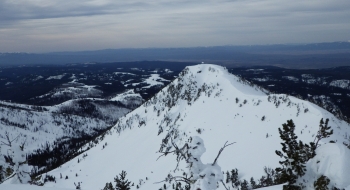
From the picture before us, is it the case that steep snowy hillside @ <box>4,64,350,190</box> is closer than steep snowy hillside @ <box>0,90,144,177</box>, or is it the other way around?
steep snowy hillside @ <box>4,64,350,190</box>

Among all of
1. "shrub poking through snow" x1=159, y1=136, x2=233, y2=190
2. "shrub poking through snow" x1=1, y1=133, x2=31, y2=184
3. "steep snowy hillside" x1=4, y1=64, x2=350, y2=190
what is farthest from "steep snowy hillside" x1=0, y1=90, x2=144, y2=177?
"shrub poking through snow" x1=159, y1=136, x2=233, y2=190

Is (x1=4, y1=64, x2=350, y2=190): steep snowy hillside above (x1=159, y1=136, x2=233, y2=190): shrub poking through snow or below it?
below

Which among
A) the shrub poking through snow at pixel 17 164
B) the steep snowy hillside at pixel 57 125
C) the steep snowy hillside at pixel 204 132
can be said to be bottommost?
the steep snowy hillside at pixel 57 125

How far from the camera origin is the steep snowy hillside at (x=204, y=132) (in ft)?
91.4

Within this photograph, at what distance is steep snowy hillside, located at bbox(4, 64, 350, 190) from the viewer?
91.4 feet

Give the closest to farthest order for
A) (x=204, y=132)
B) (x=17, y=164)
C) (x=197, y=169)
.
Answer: (x=197, y=169)
(x=17, y=164)
(x=204, y=132)

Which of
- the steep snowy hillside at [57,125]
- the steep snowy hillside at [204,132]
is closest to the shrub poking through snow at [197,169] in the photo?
the steep snowy hillside at [204,132]

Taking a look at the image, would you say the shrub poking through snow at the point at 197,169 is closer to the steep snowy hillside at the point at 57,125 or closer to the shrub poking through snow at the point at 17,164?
the shrub poking through snow at the point at 17,164

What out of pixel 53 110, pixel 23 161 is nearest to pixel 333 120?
pixel 23 161

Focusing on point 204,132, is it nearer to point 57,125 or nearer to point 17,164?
point 17,164

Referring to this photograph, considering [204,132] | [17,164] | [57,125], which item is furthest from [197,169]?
[57,125]

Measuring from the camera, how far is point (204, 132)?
130 ft

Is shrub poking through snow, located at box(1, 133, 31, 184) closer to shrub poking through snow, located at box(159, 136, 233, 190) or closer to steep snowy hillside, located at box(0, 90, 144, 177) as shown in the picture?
shrub poking through snow, located at box(159, 136, 233, 190)

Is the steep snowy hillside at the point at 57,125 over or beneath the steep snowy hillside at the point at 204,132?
beneath
